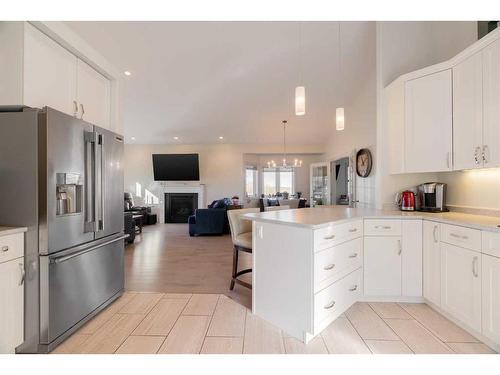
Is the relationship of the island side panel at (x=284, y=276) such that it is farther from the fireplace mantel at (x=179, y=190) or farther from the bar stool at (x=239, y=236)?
the fireplace mantel at (x=179, y=190)

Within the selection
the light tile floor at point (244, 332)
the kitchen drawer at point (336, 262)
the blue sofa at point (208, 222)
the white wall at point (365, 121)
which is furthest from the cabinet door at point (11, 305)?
the white wall at point (365, 121)

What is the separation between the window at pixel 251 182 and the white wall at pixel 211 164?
0.47m

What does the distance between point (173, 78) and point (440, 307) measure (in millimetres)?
5194

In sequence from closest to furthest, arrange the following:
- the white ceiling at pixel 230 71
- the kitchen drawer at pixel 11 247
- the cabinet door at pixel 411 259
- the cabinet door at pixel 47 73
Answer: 1. the kitchen drawer at pixel 11 247
2. the cabinet door at pixel 47 73
3. the cabinet door at pixel 411 259
4. the white ceiling at pixel 230 71

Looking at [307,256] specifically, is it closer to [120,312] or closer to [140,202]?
[120,312]

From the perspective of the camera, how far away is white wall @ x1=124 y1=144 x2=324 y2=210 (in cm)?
827

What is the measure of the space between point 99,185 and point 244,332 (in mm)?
1694

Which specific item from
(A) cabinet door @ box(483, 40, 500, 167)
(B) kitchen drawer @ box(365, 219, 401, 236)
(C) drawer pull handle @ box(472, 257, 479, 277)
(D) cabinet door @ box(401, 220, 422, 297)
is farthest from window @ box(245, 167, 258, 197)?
(C) drawer pull handle @ box(472, 257, 479, 277)

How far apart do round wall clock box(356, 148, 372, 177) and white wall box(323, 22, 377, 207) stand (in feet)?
0.31

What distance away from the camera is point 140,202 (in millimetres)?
8500

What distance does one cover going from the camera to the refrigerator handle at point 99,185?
204 cm

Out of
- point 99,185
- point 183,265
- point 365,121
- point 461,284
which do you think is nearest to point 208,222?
Answer: point 183,265

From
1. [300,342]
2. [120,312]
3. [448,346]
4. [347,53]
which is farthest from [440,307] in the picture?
[347,53]

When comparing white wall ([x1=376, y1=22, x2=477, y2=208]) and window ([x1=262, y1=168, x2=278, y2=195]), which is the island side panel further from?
window ([x1=262, y1=168, x2=278, y2=195])
